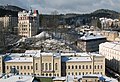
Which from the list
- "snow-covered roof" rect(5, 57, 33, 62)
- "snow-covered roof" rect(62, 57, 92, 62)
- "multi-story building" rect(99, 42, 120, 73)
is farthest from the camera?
"multi-story building" rect(99, 42, 120, 73)

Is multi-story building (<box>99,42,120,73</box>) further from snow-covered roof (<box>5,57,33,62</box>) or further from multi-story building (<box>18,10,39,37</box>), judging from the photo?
multi-story building (<box>18,10,39,37</box>)

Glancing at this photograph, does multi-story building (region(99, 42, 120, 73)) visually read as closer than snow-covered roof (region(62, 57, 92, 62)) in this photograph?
No

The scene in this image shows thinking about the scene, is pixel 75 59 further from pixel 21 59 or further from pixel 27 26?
pixel 27 26

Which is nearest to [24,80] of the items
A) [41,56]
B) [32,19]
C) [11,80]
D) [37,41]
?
[11,80]

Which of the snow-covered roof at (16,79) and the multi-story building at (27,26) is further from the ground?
the multi-story building at (27,26)

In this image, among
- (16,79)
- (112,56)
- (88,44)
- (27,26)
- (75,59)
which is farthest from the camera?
(27,26)

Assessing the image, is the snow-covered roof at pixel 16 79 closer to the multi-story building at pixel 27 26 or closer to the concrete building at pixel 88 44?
the concrete building at pixel 88 44

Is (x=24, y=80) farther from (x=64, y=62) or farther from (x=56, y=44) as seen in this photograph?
(x=56, y=44)

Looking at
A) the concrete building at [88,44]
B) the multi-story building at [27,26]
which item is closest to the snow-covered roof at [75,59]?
the concrete building at [88,44]

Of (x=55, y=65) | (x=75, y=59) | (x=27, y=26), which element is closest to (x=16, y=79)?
(x=55, y=65)

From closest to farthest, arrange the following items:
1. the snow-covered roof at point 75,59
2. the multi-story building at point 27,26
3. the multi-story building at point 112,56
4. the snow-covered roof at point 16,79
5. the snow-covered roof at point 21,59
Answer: the snow-covered roof at point 16,79, the snow-covered roof at point 75,59, the snow-covered roof at point 21,59, the multi-story building at point 112,56, the multi-story building at point 27,26

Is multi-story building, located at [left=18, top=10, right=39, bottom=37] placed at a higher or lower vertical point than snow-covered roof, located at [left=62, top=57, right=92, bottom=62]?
higher

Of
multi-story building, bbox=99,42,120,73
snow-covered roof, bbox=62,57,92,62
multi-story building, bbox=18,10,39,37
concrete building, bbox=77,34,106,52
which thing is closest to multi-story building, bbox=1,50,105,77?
snow-covered roof, bbox=62,57,92,62

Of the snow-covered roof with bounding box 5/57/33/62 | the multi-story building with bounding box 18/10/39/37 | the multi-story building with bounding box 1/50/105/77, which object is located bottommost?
the multi-story building with bounding box 1/50/105/77
